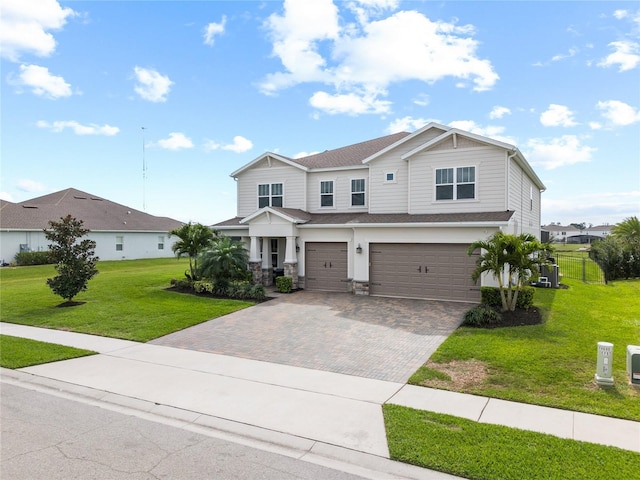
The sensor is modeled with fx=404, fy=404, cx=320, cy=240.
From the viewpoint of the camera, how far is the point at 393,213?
18.0 meters

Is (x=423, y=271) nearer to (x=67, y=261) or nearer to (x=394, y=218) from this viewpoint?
(x=394, y=218)

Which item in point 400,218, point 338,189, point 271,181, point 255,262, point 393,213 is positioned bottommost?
point 255,262

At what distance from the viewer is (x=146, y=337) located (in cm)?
1116

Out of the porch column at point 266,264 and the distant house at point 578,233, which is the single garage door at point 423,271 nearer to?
the porch column at point 266,264

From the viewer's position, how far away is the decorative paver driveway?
896cm

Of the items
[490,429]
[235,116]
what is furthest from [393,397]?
[235,116]

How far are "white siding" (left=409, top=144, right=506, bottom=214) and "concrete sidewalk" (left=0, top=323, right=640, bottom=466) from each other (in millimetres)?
10742

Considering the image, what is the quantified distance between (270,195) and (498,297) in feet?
41.5

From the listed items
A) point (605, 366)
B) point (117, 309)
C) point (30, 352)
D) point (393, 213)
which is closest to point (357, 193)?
point (393, 213)

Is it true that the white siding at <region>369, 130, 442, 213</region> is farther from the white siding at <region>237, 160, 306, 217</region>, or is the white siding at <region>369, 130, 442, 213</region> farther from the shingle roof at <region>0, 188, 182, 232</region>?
the shingle roof at <region>0, 188, 182, 232</region>

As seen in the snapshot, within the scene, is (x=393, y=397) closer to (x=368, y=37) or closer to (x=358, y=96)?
(x=368, y=37)

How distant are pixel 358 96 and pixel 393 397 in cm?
1716

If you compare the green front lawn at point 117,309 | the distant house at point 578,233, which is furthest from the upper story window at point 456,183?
the distant house at point 578,233

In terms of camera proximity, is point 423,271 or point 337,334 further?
point 423,271
